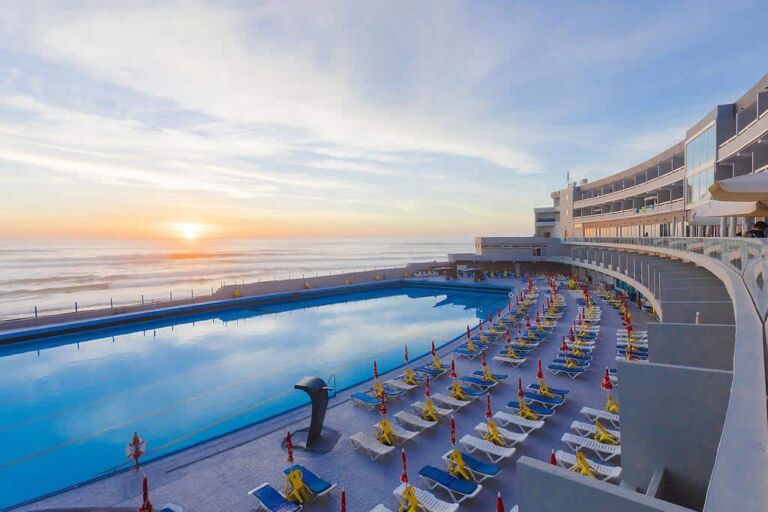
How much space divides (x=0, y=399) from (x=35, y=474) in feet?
23.0

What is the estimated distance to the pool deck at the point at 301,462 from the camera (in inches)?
288

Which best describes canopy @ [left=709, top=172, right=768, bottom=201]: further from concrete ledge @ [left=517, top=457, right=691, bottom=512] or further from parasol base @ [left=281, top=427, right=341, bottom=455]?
parasol base @ [left=281, top=427, right=341, bottom=455]

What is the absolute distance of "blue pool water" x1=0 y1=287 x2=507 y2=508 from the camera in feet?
35.5

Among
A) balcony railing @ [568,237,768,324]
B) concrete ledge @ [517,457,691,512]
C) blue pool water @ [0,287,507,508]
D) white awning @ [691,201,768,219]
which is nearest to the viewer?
concrete ledge @ [517,457,691,512]

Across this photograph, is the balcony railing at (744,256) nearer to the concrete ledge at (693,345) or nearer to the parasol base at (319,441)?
the concrete ledge at (693,345)

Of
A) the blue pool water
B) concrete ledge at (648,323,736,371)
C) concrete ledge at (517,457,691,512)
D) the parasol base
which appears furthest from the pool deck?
concrete ledge at (517,457,691,512)

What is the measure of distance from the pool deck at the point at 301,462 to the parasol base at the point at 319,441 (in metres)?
0.15

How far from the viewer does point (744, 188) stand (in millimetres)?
6168

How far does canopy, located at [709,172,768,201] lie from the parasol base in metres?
8.45

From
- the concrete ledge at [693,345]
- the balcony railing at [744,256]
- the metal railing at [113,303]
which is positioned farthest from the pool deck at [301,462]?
the metal railing at [113,303]

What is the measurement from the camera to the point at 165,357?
1870 cm

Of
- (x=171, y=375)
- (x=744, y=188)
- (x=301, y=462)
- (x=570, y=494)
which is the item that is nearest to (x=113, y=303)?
(x=171, y=375)

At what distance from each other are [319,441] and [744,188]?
9.00 metres

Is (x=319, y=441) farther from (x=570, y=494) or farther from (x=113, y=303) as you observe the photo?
(x=113, y=303)
